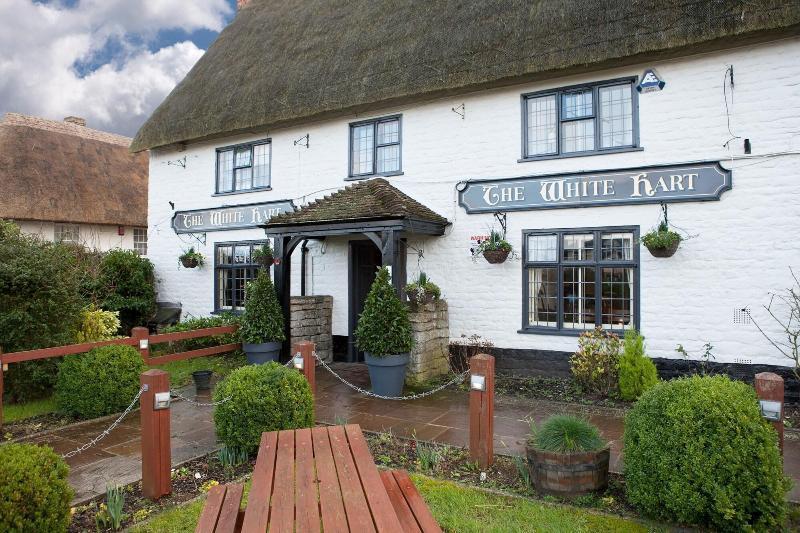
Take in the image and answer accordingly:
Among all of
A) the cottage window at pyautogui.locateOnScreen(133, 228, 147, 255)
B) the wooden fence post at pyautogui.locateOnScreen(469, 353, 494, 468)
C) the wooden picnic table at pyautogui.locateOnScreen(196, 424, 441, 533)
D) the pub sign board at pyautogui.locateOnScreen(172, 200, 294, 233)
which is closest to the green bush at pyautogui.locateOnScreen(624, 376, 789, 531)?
the wooden fence post at pyautogui.locateOnScreen(469, 353, 494, 468)

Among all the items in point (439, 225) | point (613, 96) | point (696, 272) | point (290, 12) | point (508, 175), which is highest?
point (290, 12)

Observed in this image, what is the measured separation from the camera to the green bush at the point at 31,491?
138 inches

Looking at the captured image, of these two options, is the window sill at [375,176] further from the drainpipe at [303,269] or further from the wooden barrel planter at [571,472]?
the wooden barrel planter at [571,472]

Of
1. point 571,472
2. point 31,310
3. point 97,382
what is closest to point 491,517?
point 571,472

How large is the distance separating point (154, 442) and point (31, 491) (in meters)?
1.21

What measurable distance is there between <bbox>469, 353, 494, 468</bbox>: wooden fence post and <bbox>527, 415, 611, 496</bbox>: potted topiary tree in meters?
0.62

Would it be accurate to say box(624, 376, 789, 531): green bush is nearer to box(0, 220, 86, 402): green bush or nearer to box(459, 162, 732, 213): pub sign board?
box(459, 162, 732, 213): pub sign board

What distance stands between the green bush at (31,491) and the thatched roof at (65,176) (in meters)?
19.0

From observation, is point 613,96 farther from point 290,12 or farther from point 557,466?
point 290,12

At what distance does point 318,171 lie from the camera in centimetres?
1221

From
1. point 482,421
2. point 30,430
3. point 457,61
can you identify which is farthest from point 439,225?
point 30,430

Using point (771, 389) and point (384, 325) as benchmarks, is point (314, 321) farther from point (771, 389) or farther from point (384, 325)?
point (771, 389)

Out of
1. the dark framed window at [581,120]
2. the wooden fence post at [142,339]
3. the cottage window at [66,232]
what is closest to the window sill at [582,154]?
the dark framed window at [581,120]

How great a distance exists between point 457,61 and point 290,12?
23.3 ft
